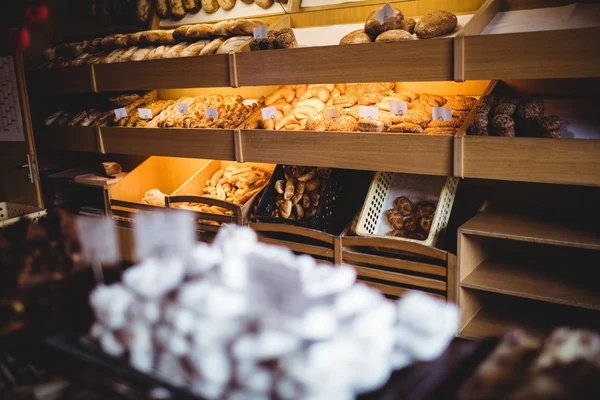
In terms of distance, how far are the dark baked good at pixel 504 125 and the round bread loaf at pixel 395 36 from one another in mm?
589

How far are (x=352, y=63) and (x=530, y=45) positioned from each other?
837 mm

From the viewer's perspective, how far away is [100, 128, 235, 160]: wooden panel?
326 cm

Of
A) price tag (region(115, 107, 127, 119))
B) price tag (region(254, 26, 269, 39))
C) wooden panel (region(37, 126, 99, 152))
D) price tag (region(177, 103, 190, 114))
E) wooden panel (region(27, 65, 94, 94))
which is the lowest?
wooden panel (region(37, 126, 99, 152))

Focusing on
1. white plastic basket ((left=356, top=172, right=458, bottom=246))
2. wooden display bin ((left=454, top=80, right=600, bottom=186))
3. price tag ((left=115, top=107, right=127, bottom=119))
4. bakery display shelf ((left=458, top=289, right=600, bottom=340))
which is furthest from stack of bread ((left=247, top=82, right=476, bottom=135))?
price tag ((left=115, top=107, right=127, bottom=119))

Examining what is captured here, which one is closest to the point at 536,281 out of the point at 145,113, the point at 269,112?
the point at 269,112

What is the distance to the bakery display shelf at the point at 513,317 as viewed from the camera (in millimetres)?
2686

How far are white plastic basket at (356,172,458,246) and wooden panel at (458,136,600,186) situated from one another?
373 mm

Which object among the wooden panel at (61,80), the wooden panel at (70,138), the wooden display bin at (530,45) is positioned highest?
the wooden display bin at (530,45)

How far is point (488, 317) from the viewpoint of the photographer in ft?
9.23

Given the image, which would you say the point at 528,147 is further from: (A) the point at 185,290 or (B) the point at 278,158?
(A) the point at 185,290

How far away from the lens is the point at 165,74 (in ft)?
11.4

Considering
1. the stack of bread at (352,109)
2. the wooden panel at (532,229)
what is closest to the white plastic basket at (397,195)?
the wooden panel at (532,229)

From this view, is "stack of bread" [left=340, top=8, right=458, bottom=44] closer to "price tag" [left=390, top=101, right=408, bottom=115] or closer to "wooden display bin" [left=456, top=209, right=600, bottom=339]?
"price tag" [left=390, top=101, right=408, bottom=115]

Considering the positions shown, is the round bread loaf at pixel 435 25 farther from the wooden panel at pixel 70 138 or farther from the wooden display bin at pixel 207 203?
the wooden panel at pixel 70 138
